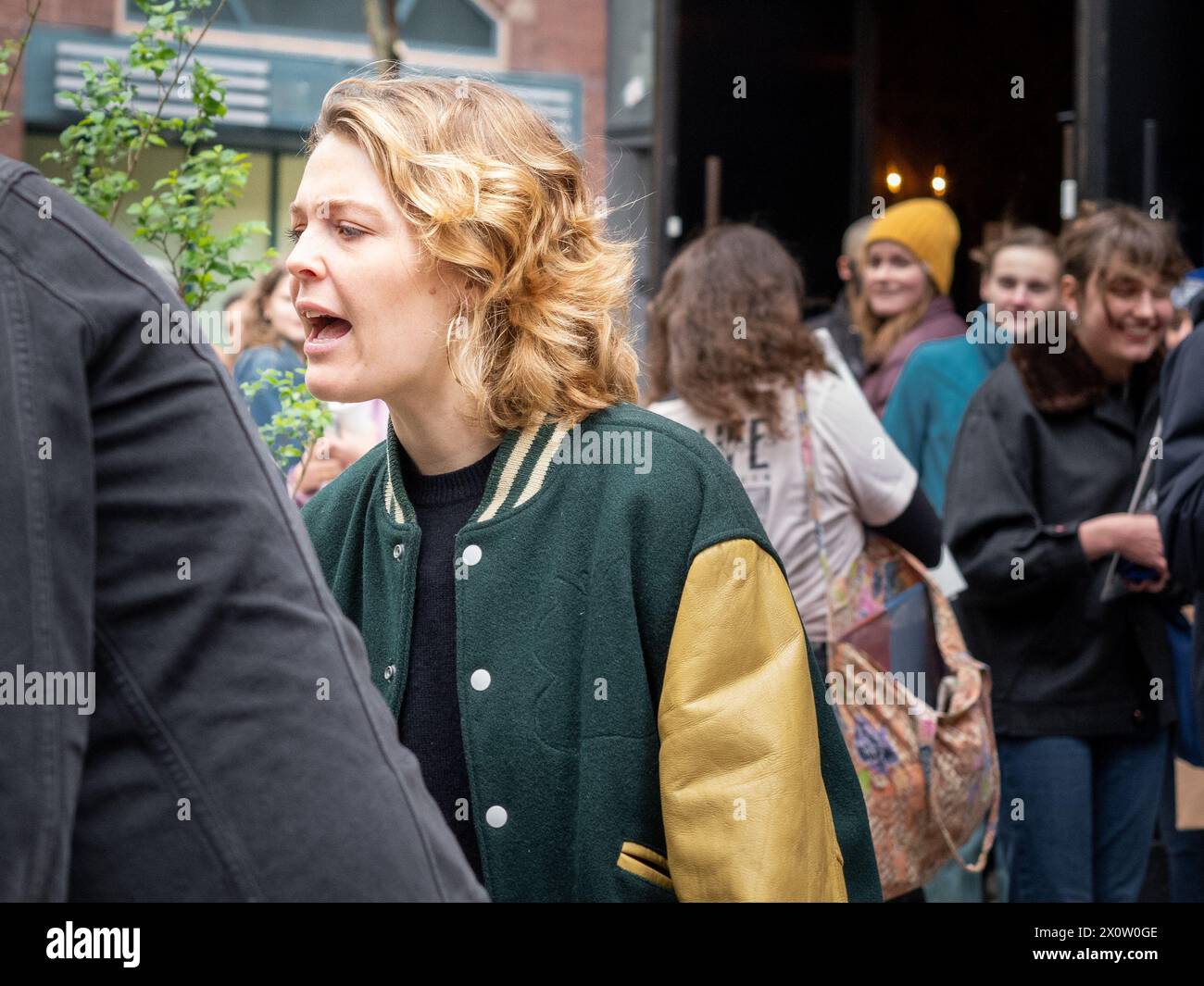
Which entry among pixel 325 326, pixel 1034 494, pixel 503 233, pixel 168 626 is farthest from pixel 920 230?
pixel 168 626

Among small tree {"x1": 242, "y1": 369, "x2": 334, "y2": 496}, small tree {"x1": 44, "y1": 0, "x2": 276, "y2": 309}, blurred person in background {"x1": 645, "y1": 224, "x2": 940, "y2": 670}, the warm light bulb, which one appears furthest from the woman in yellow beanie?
small tree {"x1": 44, "y1": 0, "x2": 276, "y2": 309}

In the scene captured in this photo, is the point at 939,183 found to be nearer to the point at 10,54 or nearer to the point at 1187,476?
the point at 1187,476

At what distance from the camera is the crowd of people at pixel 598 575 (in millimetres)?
1080

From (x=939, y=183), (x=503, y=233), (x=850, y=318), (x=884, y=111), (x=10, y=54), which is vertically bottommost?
(x=503, y=233)

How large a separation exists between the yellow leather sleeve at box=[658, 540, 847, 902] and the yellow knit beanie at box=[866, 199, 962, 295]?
4037 millimetres

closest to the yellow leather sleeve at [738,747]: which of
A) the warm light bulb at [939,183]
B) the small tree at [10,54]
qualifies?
the small tree at [10,54]

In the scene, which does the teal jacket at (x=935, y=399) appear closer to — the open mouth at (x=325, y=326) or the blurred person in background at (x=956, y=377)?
the blurred person in background at (x=956, y=377)

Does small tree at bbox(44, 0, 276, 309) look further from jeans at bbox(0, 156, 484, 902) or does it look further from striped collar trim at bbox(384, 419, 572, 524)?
jeans at bbox(0, 156, 484, 902)

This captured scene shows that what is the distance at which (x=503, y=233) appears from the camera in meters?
1.99

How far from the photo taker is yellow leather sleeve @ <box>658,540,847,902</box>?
1755mm

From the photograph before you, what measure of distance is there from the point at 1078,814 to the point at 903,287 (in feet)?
7.83

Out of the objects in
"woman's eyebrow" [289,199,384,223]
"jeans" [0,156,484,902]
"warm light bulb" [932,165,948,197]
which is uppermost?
"warm light bulb" [932,165,948,197]

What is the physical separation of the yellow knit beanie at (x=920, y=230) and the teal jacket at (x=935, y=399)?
2.19 ft
